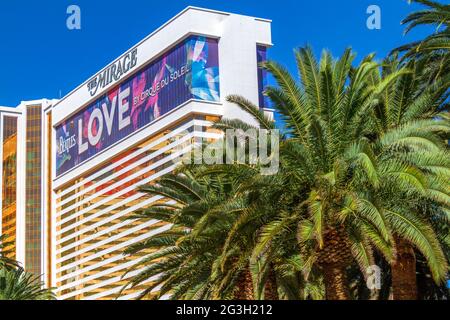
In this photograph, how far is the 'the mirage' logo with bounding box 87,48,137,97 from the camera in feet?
352

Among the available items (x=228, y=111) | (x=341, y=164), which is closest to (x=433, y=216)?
(x=341, y=164)

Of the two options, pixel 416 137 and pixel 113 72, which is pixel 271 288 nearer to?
pixel 416 137

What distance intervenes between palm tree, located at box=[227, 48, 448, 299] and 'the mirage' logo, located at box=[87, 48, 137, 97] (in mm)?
77275

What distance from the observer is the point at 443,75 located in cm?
3394

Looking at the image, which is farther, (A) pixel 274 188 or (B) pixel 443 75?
(B) pixel 443 75

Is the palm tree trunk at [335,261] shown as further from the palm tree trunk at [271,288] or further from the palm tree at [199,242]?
the palm tree trunk at [271,288]

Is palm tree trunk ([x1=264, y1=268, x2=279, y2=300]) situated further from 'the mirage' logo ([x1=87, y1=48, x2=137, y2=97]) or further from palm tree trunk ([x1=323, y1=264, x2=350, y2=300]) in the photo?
'the mirage' logo ([x1=87, y1=48, x2=137, y2=97])

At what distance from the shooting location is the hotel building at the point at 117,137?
98.1 metres

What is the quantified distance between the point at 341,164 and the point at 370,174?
153 cm

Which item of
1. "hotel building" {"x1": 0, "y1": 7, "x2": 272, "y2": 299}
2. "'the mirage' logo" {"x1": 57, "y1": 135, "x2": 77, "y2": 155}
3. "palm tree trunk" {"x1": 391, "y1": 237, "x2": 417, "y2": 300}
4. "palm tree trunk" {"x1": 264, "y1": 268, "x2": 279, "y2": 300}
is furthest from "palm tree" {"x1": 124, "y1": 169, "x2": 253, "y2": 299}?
"'the mirage' logo" {"x1": 57, "y1": 135, "x2": 77, "y2": 155}

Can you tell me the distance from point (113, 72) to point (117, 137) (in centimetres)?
739

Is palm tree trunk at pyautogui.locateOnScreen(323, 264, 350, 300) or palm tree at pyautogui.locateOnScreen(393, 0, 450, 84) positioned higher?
palm tree at pyautogui.locateOnScreen(393, 0, 450, 84)
